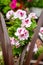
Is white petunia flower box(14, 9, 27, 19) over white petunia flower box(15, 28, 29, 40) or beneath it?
over

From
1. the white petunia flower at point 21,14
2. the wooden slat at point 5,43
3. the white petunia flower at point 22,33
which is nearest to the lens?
the wooden slat at point 5,43

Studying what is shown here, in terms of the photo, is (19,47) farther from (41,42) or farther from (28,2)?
(28,2)

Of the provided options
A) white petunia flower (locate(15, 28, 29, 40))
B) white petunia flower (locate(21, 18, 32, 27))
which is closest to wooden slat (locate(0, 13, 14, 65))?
white petunia flower (locate(15, 28, 29, 40))

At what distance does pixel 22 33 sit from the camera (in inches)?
84.7

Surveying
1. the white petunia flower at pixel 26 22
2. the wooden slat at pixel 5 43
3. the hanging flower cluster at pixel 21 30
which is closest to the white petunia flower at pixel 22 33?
the hanging flower cluster at pixel 21 30

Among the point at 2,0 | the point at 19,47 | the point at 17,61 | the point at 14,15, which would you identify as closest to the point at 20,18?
the point at 14,15

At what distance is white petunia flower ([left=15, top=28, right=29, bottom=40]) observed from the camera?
2.14m

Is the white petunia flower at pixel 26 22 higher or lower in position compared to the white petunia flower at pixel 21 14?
lower

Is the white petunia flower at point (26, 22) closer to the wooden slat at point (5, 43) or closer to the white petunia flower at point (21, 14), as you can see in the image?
the white petunia flower at point (21, 14)

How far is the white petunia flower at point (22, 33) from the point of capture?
2145mm

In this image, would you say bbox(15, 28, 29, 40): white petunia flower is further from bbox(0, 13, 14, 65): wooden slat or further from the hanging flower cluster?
bbox(0, 13, 14, 65): wooden slat

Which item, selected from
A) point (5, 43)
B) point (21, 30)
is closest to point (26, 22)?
point (21, 30)

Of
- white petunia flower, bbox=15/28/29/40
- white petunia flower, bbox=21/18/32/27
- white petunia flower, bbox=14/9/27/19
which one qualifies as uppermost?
white petunia flower, bbox=14/9/27/19

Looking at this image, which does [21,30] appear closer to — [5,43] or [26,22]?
[26,22]
